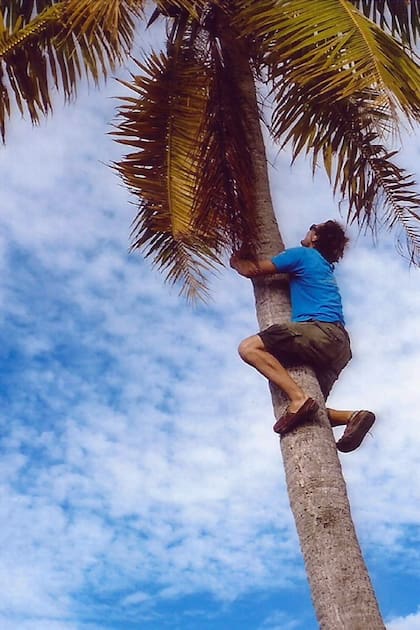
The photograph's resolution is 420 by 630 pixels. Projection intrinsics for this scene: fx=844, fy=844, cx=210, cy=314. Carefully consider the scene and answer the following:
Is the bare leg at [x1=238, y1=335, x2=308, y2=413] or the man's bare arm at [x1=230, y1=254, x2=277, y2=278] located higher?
the man's bare arm at [x1=230, y1=254, x2=277, y2=278]

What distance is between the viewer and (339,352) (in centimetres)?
522

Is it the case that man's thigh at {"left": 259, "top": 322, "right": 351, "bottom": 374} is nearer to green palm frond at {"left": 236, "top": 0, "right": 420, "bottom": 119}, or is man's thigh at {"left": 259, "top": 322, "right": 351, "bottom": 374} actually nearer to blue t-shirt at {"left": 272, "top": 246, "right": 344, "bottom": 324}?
blue t-shirt at {"left": 272, "top": 246, "right": 344, "bottom": 324}

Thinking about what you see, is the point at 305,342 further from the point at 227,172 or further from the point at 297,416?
the point at 227,172

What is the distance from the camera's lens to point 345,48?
5.28 meters

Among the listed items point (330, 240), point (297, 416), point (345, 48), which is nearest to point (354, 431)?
point (297, 416)

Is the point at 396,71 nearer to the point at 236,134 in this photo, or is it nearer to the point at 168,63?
the point at 236,134

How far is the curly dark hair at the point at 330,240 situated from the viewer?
574cm

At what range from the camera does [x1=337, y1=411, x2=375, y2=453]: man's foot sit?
5281mm

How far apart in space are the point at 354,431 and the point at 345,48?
2396 millimetres

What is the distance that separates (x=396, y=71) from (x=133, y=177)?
2122 millimetres

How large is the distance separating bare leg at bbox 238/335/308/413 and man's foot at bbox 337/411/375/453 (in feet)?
1.87

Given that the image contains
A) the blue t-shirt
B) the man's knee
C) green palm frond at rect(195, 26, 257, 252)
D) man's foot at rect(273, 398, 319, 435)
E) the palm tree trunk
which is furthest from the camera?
green palm frond at rect(195, 26, 257, 252)

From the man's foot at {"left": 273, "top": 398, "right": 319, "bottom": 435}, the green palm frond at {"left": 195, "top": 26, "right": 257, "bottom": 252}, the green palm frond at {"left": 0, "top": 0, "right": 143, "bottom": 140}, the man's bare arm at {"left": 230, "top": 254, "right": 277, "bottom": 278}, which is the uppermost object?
the green palm frond at {"left": 0, "top": 0, "right": 143, "bottom": 140}

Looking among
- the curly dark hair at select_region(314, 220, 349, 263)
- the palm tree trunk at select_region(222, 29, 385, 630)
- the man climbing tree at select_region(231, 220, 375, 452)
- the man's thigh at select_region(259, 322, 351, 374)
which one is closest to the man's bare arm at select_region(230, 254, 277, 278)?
the man climbing tree at select_region(231, 220, 375, 452)
